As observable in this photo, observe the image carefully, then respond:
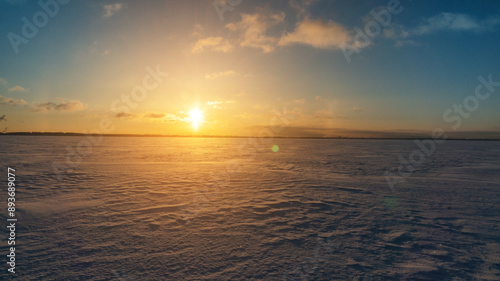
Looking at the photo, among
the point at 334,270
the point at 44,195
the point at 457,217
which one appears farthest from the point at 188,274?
the point at 44,195

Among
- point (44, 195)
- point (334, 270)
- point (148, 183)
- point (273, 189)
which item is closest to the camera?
point (334, 270)

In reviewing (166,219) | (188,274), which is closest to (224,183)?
(166,219)

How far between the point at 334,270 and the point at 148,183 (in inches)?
380

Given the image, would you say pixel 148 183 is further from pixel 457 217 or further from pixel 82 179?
pixel 457 217

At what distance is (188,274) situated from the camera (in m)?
3.82

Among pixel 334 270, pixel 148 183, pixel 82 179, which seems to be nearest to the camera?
pixel 334 270

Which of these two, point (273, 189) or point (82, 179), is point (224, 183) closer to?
point (273, 189)

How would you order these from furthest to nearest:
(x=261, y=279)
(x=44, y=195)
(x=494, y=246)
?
1. (x=44, y=195)
2. (x=494, y=246)
3. (x=261, y=279)

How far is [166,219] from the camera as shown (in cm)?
633

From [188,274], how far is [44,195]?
837 cm

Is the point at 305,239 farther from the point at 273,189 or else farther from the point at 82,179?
the point at 82,179

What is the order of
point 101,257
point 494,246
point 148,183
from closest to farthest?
point 101,257 < point 494,246 < point 148,183

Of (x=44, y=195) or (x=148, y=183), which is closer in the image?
(x=44, y=195)

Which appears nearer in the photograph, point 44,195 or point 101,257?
point 101,257
